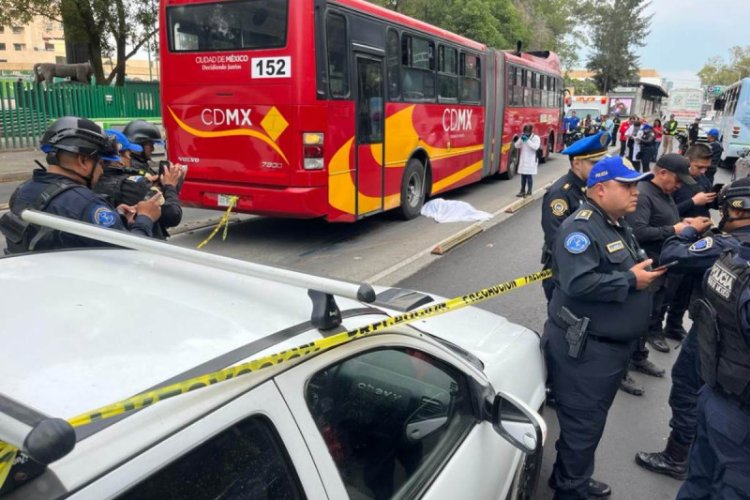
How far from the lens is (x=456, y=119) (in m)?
11.0

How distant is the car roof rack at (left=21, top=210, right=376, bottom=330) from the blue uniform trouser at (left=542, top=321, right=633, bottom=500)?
5.55ft

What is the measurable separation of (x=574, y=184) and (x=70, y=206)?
325 cm

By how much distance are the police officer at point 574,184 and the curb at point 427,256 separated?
8.27 ft

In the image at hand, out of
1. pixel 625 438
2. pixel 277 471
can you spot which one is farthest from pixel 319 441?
pixel 625 438

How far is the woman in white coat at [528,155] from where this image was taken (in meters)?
11.4

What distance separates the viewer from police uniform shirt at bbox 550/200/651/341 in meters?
2.65

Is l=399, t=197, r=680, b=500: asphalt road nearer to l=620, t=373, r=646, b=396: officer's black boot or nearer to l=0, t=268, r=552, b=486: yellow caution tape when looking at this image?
l=620, t=373, r=646, b=396: officer's black boot

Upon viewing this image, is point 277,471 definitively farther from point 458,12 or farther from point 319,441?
point 458,12

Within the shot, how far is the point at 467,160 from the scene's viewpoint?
12055mm

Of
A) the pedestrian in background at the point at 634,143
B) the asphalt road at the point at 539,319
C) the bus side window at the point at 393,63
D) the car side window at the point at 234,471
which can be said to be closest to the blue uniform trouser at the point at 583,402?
the asphalt road at the point at 539,319

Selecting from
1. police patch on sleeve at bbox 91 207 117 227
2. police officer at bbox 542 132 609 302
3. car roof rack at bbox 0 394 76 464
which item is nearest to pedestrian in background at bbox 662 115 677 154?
police officer at bbox 542 132 609 302

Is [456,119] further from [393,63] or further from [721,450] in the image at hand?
[721,450]

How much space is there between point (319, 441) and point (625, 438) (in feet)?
9.64

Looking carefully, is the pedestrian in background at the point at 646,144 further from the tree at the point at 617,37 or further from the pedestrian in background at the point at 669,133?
the tree at the point at 617,37
